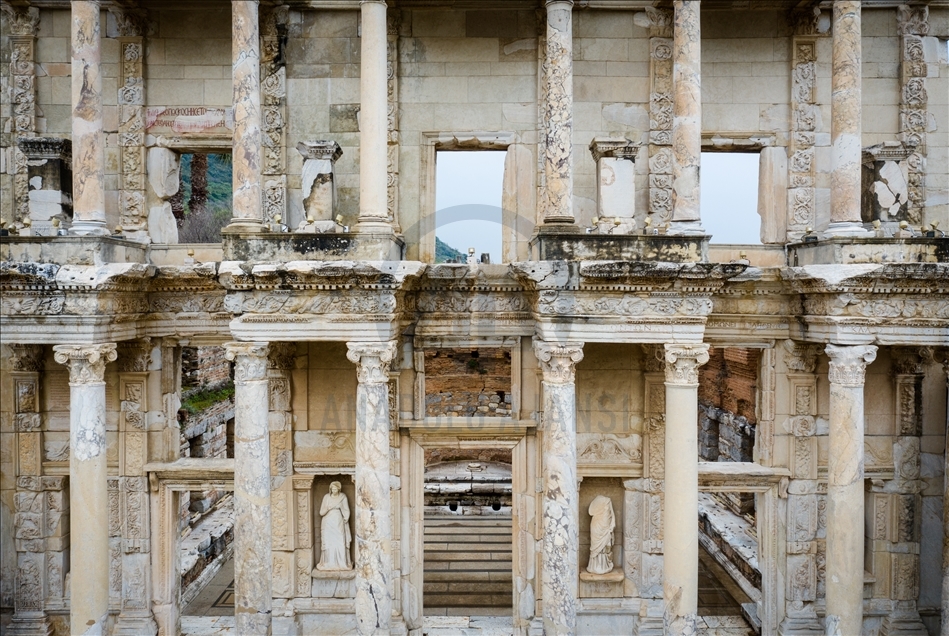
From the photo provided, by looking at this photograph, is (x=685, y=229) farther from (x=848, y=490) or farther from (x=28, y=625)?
(x=28, y=625)

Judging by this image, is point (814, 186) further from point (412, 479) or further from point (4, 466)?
point (4, 466)

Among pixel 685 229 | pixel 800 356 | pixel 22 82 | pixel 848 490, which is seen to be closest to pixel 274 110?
pixel 22 82

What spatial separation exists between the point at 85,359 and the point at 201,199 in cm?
1334

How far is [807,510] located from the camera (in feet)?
32.5

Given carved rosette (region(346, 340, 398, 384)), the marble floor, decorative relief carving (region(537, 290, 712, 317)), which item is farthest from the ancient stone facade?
decorative relief carving (region(537, 290, 712, 317))

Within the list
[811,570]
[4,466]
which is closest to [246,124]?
[4,466]

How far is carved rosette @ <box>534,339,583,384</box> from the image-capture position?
824 cm

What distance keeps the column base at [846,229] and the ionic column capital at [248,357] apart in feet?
26.4

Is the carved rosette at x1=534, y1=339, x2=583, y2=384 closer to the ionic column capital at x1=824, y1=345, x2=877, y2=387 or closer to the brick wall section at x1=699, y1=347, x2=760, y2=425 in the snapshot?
the ionic column capital at x1=824, y1=345, x2=877, y2=387

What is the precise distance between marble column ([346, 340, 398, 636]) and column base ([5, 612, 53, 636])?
5.69 m

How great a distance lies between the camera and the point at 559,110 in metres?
8.54

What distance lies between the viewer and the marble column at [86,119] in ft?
28.7

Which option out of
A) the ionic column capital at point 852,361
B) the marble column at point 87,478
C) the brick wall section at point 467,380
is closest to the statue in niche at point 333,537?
the marble column at point 87,478

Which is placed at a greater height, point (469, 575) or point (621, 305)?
point (621, 305)
